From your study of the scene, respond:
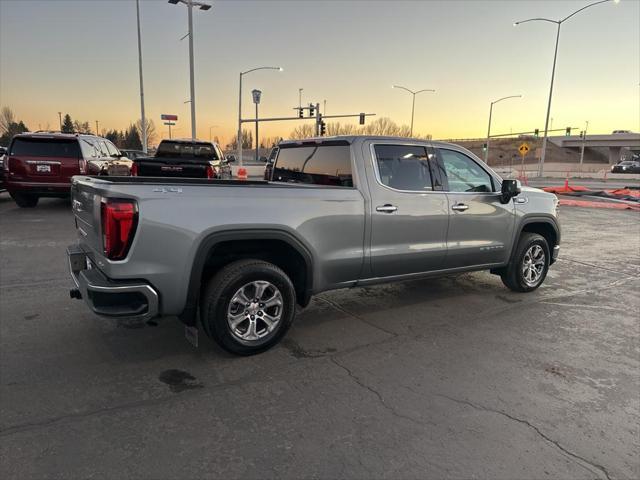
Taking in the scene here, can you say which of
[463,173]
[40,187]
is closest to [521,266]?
[463,173]

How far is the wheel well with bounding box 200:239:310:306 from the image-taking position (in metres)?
3.85

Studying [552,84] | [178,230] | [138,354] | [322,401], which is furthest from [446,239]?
[552,84]

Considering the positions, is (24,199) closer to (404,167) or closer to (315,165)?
(315,165)

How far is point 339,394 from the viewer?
3.36 m

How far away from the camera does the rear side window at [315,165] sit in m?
4.52

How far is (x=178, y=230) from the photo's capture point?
3.38 metres

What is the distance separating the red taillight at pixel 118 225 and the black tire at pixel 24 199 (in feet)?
34.3

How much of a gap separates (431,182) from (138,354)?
3300mm

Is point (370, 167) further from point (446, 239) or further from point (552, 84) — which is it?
point (552, 84)

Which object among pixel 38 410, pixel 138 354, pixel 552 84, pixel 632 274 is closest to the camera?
pixel 38 410

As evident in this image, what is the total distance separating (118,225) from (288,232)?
132cm

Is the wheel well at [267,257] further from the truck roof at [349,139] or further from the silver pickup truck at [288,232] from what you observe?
the truck roof at [349,139]

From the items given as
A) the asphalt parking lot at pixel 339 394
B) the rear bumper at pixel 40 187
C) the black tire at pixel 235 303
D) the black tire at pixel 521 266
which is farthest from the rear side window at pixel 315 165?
the rear bumper at pixel 40 187

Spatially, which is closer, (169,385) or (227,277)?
(169,385)
